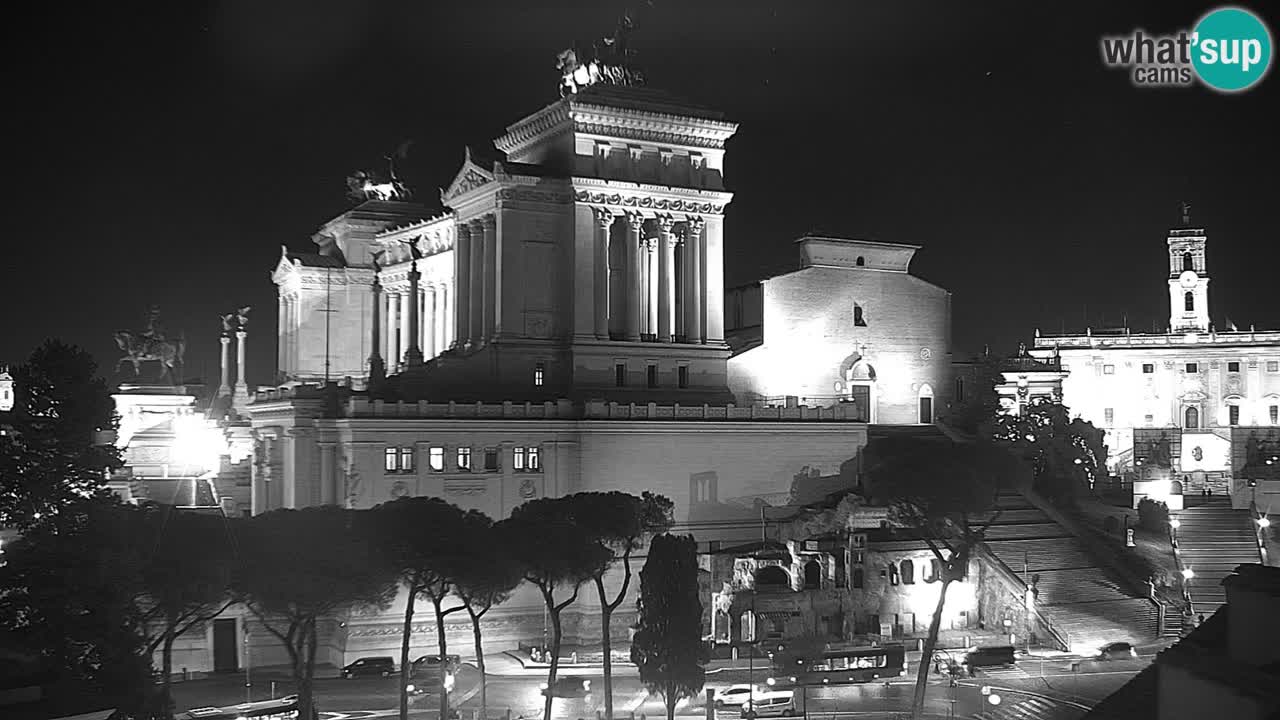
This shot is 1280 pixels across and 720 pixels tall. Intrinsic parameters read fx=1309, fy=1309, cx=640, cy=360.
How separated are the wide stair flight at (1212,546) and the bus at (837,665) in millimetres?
18510

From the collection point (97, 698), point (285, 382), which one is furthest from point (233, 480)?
point (97, 698)

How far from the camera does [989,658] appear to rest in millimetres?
57188

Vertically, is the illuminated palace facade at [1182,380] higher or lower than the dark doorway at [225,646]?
higher

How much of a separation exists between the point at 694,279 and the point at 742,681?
2920cm

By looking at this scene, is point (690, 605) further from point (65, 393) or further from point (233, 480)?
point (233, 480)

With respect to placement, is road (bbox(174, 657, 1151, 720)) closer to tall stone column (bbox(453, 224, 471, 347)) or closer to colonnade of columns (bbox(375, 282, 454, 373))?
tall stone column (bbox(453, 224, 471, 347))

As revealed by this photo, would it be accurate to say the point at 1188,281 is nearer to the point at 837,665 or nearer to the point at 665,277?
the point at 665,277

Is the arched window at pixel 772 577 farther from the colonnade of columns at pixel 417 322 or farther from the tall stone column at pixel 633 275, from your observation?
the colonnade of columns at pixel 417 322

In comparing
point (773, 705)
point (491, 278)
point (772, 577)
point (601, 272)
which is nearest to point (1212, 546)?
point (772, 577)

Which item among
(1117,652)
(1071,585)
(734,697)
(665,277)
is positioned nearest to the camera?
(734,697)

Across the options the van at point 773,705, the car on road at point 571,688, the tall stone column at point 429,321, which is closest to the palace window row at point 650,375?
the tall stone column at point 429,321

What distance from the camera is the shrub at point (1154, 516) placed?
7494 centimetres

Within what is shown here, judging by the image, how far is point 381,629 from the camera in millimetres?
60094

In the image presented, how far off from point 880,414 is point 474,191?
99.6 ft
